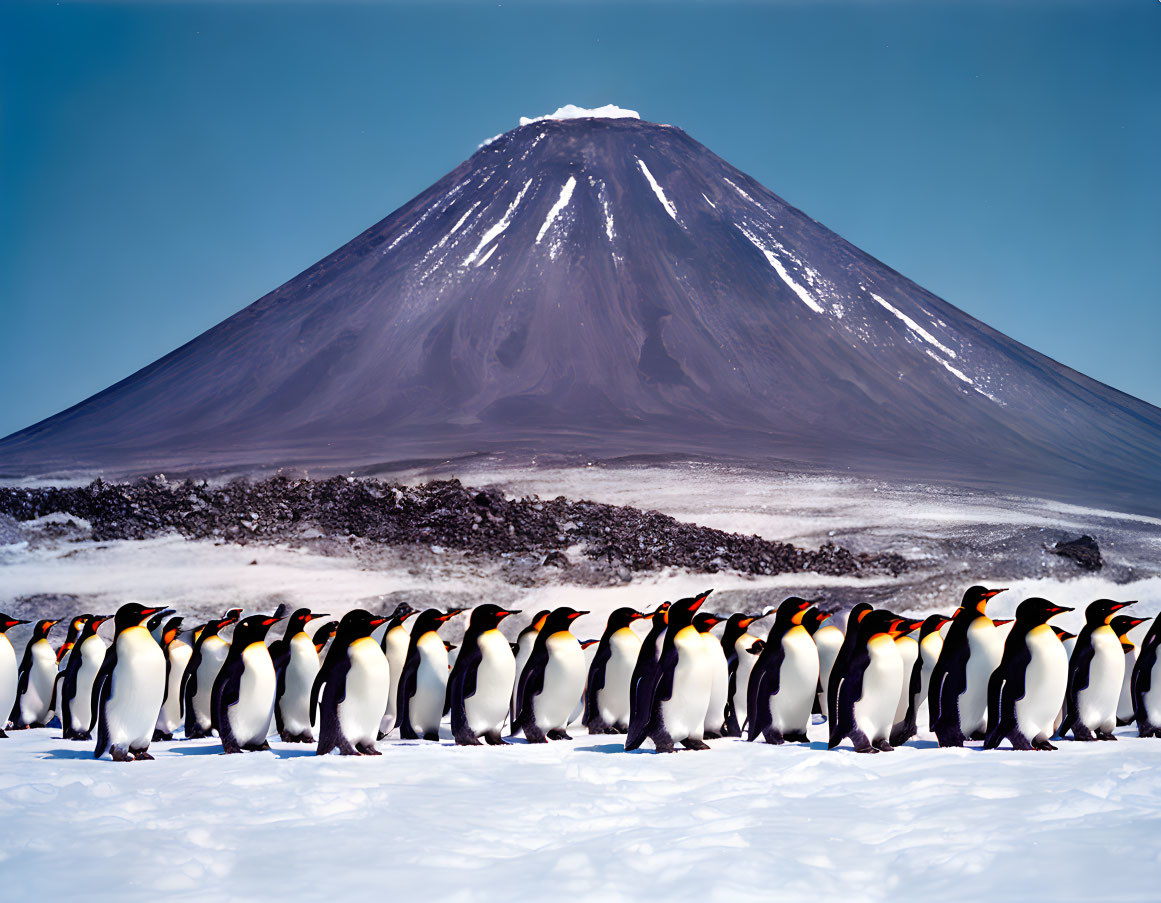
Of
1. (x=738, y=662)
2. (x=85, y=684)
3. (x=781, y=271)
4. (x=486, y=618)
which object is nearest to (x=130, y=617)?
(x=85, y=684)

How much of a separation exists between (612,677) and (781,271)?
32656 millimetres

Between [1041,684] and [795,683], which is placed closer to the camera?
[1041,684]

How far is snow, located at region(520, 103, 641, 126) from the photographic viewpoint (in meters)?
46.6

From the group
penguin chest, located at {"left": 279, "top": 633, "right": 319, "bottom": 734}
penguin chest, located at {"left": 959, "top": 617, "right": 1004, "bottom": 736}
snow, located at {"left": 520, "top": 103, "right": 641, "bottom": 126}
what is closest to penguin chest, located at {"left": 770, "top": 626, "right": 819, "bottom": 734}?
penguin chest, located at {"left": 959, "top": 617, "right": 1004, "bottom": 736}

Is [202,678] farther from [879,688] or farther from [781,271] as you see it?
[781,271]

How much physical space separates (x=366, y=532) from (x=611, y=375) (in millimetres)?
12532

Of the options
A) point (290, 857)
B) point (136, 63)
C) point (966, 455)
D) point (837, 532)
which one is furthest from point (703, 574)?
point (136, 63)

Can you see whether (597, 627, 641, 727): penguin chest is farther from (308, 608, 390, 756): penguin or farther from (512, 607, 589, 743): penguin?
(308, 608, 390, 756): penguin

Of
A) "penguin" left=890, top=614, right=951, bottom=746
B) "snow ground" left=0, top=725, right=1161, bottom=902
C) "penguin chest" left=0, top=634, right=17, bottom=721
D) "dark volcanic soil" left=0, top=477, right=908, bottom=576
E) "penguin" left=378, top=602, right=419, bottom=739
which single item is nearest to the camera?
"snow ground" left=0, top=725, right=1161, bottom=902

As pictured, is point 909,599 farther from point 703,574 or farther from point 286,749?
point 286,749

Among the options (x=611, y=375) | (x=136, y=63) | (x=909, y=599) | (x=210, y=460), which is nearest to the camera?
(x=909, y=599)

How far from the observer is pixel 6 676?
863 cm

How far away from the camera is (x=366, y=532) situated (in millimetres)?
21641

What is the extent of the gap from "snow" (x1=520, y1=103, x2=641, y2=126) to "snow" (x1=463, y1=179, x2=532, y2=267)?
17.9ft
